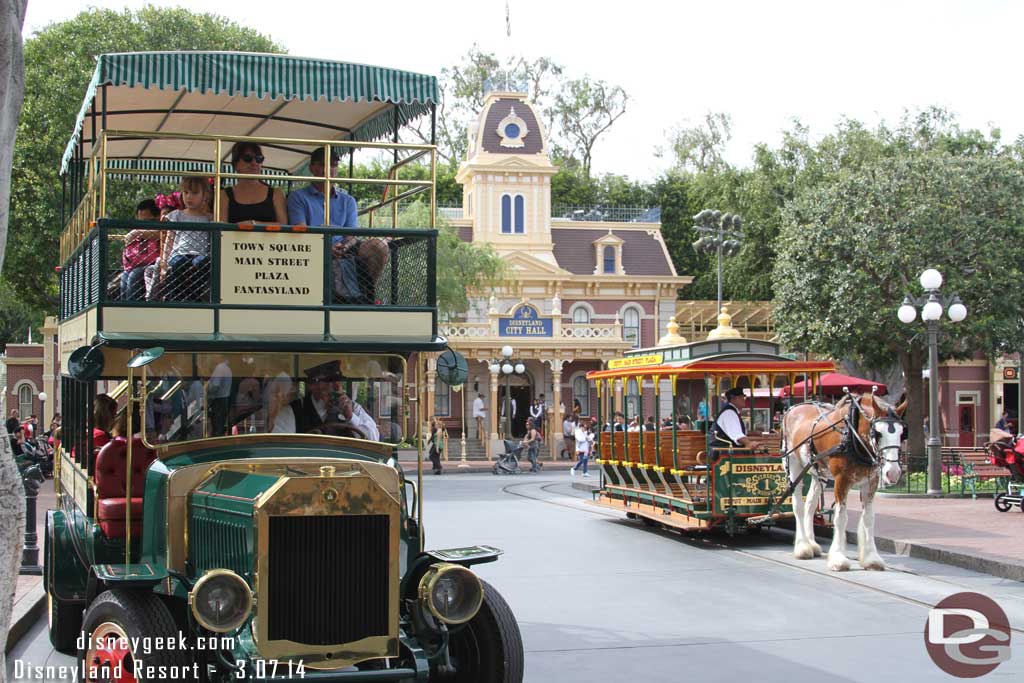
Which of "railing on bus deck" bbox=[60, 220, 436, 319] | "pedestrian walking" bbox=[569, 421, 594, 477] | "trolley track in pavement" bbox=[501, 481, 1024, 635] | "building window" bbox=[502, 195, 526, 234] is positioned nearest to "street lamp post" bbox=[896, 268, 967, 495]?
"trolley track in pavement" bbox=[501, 481, 1024, 635]

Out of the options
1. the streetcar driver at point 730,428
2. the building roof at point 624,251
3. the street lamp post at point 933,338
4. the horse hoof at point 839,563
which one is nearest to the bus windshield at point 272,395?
the horse hoof at point 839,563

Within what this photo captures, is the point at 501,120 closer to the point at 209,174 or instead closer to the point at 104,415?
the point at 104,415

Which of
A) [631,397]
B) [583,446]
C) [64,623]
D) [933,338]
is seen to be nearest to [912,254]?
[933,338]

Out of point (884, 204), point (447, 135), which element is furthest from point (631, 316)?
point (884, 204)

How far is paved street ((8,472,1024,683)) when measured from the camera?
8.91 meters

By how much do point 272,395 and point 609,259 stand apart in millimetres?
45953

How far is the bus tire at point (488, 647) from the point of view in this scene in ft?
23.6

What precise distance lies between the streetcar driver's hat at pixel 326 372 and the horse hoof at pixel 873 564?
7918 millimetres

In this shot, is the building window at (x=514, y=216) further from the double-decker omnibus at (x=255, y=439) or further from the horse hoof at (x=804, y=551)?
the double-decker omnibus at (x=255, y=439)

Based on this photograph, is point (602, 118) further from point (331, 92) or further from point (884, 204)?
point (331, 92)

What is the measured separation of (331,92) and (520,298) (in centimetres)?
4226

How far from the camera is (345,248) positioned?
8289 mm

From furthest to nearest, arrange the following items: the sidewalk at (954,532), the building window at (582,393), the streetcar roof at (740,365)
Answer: the building window at (582,393)
the streetcar roof at (740,365)
the sidewalk at (954,532)

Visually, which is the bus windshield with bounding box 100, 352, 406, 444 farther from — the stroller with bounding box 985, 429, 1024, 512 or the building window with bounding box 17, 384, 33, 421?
the building window with bounding box 17, 384, 33, 421
